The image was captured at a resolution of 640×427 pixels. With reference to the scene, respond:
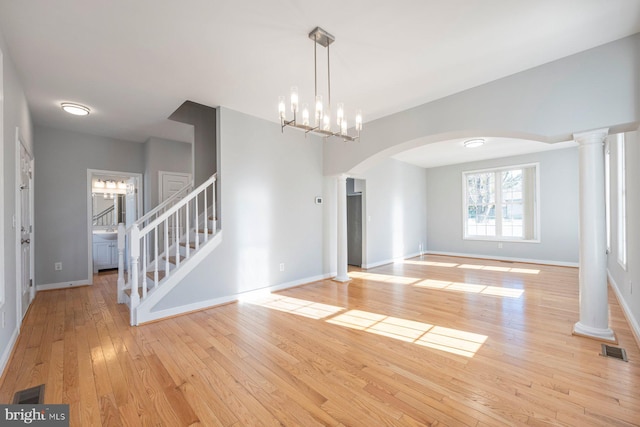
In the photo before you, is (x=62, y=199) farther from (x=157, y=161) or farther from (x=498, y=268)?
(x=498, y=268)

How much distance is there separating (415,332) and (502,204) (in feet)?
19.8

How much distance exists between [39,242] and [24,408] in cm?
419

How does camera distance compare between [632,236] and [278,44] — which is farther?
[632,236]

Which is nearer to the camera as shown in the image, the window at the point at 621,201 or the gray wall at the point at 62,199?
the window at the point at 621,201

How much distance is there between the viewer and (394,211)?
7234 millimetres

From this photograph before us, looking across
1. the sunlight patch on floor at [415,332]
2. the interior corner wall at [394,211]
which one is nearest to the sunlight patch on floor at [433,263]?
the interior corner wall at [394,211]

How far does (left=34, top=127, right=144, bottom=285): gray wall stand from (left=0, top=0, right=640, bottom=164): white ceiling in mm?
1336

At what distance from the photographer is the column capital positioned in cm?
258

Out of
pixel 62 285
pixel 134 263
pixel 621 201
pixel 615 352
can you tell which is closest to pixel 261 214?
pixel 134 263

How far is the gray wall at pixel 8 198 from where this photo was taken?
2242 millimetres

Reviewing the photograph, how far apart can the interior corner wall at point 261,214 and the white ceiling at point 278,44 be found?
768mm

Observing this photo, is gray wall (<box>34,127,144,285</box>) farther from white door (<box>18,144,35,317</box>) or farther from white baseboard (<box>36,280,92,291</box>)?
white door (<box>18,144,35,317</box>)

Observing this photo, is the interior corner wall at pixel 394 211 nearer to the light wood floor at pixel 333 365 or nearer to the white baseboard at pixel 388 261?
the white baseboard at pixel 388 261

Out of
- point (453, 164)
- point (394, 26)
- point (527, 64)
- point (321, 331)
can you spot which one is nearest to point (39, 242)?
point (321, 331)
